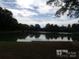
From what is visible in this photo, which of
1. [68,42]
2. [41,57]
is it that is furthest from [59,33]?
[41,57]

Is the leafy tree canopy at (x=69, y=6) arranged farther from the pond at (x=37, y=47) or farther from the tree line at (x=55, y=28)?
the pond at (x=37, y=47)

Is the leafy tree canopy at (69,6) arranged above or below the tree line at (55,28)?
above

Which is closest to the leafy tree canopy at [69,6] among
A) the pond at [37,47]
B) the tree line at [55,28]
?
the tree line at [55,28]

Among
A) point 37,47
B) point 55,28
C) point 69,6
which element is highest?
point 69,6

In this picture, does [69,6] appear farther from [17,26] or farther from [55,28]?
[17,26]

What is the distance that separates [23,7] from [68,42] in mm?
540

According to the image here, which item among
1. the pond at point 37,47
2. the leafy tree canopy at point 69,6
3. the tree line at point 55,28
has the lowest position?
the pond at point 37,47

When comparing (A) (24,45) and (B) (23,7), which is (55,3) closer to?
(B) (23,7)

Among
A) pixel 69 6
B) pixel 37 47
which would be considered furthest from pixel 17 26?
pixel 69 6

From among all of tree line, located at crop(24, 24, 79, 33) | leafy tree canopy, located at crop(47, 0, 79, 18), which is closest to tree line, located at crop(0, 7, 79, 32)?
tree line, located at crop(24, 24, 79, 33)

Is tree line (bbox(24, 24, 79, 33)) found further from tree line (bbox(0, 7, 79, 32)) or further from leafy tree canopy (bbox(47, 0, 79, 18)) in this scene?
leafy tree canopy (bbox(47, 0, 79, 18))

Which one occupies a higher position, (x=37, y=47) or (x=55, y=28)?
(x=55, y=28)

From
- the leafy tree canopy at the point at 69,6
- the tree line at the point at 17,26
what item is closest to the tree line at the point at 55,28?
the tree line at the point at 17,26

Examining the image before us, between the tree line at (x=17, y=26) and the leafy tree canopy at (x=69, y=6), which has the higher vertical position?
the leafy tree canopy at (x=69, y=6)
